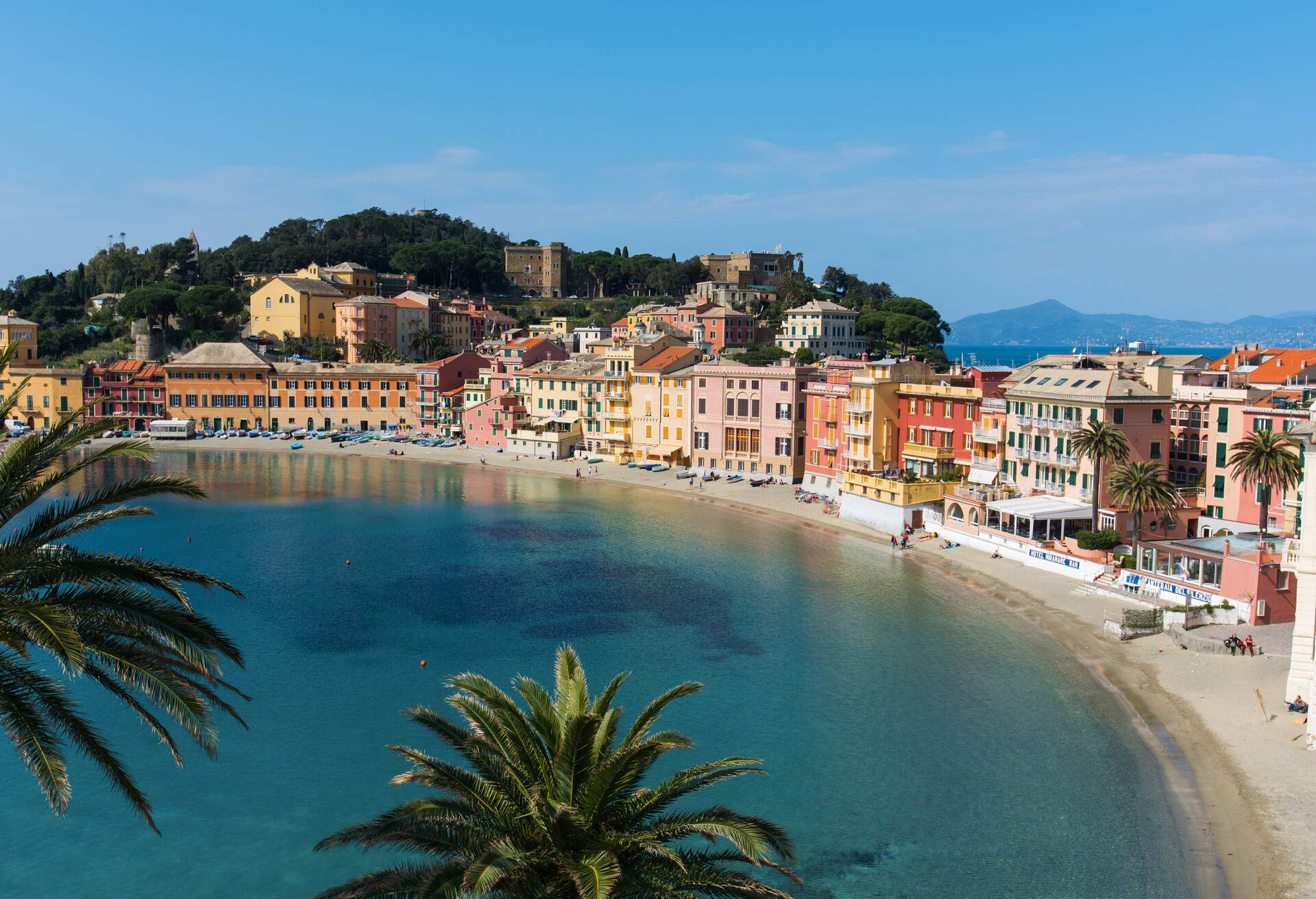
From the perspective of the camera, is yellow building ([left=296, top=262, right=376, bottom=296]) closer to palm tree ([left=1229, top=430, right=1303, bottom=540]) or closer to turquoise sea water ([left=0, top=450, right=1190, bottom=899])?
turquoise sea water ([left=0, top=450, right=1190, bottom=899])

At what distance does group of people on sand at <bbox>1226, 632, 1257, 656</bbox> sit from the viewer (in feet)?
117

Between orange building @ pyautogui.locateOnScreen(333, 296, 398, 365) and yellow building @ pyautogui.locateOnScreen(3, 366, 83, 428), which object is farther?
orange building @ pyautogui.locateOnScreen(333, 296, 398, 365)

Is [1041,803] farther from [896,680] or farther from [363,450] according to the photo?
[363,450]

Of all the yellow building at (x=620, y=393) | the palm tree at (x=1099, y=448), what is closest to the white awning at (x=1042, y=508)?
the palm tree at (x=1099, y=448)

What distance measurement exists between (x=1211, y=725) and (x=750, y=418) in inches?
1922

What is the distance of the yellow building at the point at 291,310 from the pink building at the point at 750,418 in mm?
65064

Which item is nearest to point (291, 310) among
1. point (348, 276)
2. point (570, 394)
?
point (348, 276)

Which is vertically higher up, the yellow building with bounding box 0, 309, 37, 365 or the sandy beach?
the yellow building with bounding box 0, 309, 37, 365

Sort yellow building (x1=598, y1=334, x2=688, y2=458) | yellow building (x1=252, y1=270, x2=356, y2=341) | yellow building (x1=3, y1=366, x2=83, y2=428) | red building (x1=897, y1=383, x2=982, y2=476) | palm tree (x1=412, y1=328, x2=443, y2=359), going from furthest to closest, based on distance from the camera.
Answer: yellow building (x1=252, y1=270, x2=356, y2=341) < palm tree (x1=412, y1=328, x2=443, y2=359) < yellow building (x1=3, y1=366, x2=83, y2=428) < yellow building (x1=598, y1=334, x2=688, y2=458) < red building (x1=897, y1=383, x2=982, y2=476)

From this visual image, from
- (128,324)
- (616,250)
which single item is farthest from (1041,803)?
(616,250)

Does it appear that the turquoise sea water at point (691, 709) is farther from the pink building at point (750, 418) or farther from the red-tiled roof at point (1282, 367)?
the red-tiled roof at point (1282, 367)

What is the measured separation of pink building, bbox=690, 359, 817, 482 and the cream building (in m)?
40.2

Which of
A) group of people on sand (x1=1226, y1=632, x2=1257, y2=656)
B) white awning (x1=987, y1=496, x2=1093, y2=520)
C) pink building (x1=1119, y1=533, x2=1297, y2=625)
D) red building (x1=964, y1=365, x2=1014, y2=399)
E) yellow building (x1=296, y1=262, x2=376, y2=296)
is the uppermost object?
yellow building (x1=296, y1=262, x2=376, y2=296)

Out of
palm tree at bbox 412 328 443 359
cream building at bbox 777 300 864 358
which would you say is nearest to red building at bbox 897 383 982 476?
cream building at bbox 777 300 864 358
